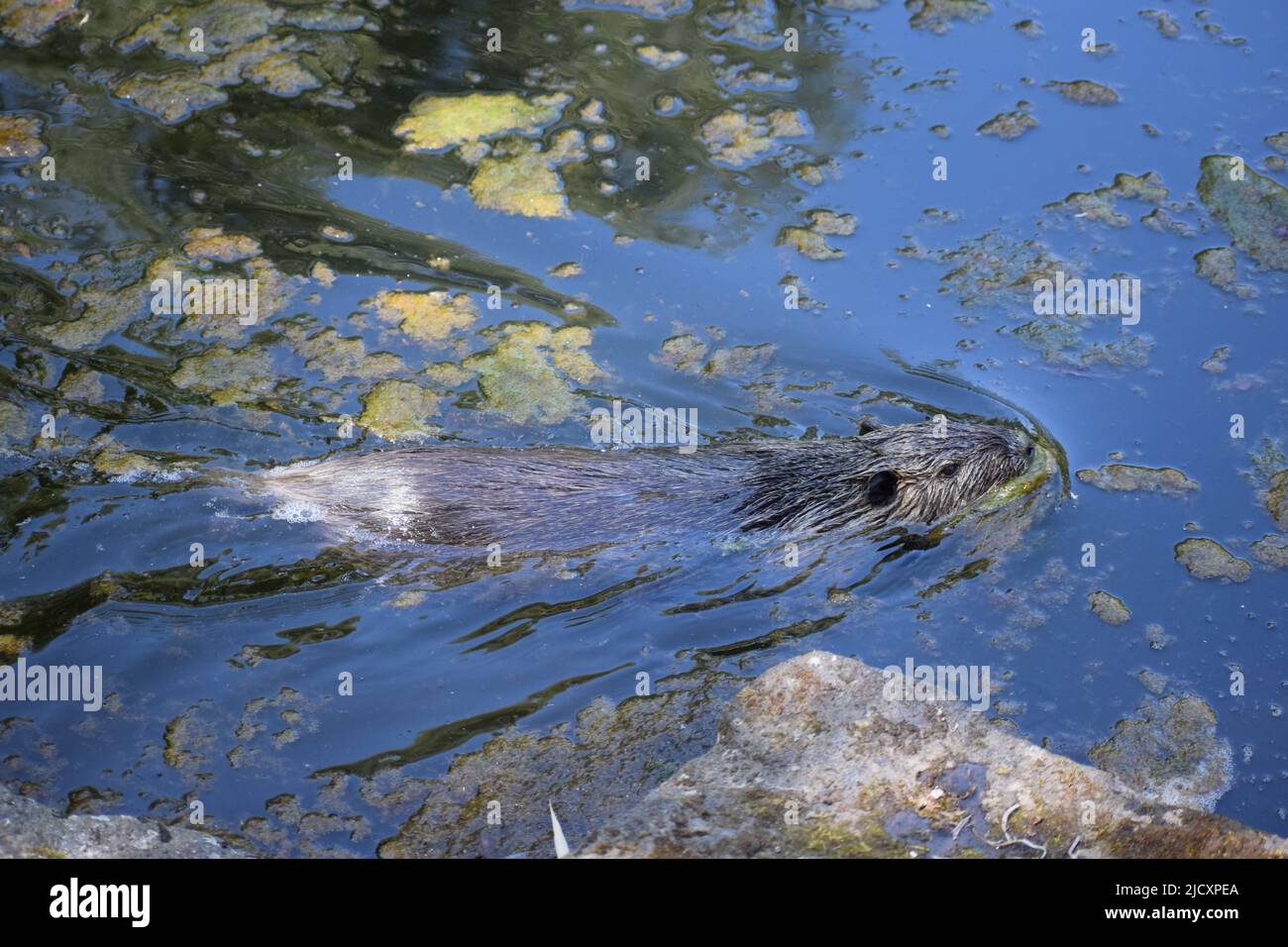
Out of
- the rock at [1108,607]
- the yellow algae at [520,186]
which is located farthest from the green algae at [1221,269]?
the yellow algae at [520,186]

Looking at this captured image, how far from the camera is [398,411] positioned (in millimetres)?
6562

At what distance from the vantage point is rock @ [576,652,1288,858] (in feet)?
12.8

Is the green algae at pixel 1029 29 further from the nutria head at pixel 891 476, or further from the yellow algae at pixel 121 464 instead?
the yellow algae at pixel 121 464

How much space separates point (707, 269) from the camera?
7.27 metres

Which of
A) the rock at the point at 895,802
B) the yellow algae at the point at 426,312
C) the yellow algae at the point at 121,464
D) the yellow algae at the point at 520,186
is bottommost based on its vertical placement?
the rock at the point at 895,802

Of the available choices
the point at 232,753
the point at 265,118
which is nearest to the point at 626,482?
the point at 232,753

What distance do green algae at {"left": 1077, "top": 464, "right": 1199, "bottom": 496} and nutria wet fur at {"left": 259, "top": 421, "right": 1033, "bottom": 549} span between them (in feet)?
1.20

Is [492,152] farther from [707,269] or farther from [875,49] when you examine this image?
[875,49]

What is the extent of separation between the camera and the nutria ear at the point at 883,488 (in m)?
6.28

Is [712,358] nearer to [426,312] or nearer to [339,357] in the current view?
[426,312]

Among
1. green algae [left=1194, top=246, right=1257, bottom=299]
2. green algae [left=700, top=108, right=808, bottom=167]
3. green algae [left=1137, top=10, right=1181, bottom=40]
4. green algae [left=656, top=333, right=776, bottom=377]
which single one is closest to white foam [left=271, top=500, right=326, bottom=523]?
green algae [left=656, top=333, right=776, bottom=377]

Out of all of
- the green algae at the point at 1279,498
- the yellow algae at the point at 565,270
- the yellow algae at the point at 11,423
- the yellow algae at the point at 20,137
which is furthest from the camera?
the yellow algae at the point at 20,137

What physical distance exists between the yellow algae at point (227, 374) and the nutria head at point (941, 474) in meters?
3.35

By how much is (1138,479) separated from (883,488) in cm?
132
